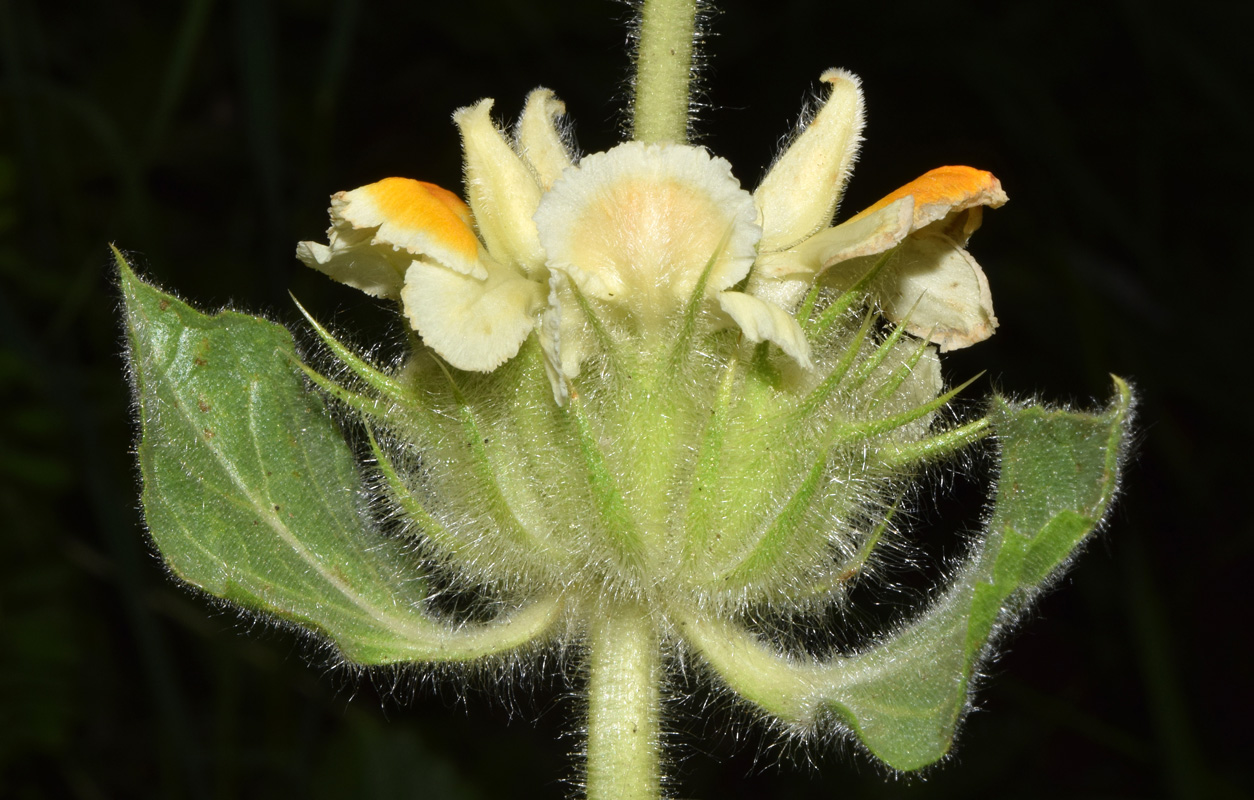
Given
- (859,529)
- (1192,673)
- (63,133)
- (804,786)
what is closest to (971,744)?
(804,786)

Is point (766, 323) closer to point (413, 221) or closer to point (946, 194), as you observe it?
point (946, 194)

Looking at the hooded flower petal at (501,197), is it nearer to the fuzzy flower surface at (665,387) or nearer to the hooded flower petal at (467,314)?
the fuzzy flower surface at (665,387)

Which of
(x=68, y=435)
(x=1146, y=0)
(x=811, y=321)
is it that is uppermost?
(x=811, y=321)

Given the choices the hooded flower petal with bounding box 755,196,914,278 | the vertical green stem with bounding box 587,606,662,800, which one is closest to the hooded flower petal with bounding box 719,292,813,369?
the hooded flower petal with bounding box 755,196,914,278

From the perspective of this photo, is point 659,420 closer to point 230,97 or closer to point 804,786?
point 804,786

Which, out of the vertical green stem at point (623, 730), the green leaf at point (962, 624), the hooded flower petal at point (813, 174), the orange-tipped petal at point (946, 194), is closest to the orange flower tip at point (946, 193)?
the orange-tipped petal at point (946, 194)

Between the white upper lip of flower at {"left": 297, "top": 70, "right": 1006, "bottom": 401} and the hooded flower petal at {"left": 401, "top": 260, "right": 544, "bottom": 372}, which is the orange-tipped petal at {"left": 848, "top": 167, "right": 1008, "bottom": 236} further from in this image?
the hooded flower petal at {"left": 401, "top": 260, "right": 544, "bottom": 372}
